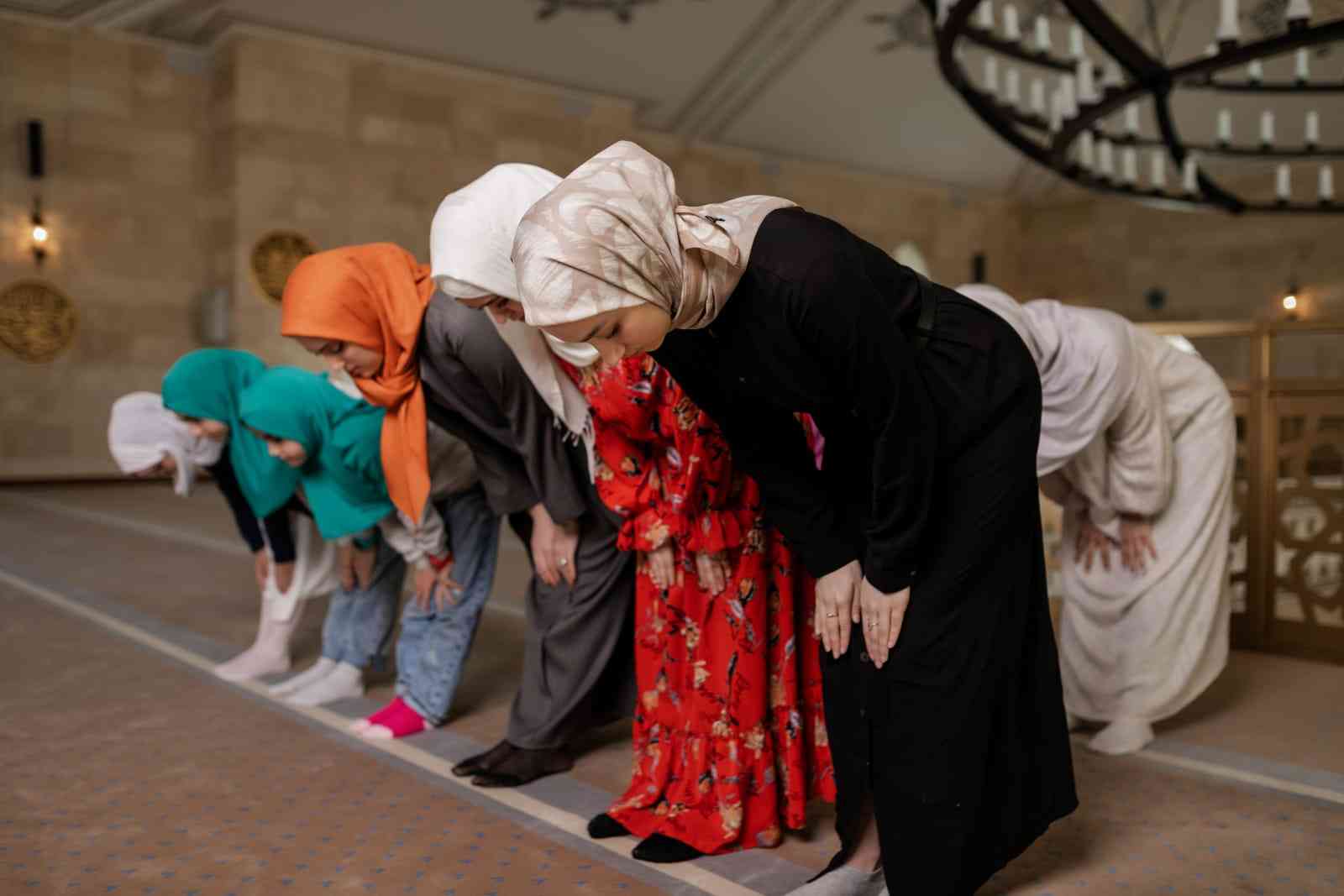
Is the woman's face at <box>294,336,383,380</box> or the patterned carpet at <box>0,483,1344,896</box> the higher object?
the woman's face at <box>294,336,383,380</box>

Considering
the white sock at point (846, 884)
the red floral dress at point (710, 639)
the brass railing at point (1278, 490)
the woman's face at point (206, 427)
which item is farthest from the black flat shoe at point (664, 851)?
the brass railing at point (1278, 490)

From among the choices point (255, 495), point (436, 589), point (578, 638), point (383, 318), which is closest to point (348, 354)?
point (383, 318)

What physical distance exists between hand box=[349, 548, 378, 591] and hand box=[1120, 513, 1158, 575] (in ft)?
6.56

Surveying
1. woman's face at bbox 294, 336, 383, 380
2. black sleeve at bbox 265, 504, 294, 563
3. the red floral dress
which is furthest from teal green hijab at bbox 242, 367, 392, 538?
the red floral dress

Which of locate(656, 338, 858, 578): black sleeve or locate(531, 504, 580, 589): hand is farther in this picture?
locate(531, 504, 580, 589): hand

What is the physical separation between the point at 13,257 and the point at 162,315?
131 centimetres

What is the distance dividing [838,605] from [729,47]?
10207mm

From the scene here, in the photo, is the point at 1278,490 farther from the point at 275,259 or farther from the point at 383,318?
the point at 275,259

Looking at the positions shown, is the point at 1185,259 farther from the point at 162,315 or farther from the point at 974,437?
the point at 974,437

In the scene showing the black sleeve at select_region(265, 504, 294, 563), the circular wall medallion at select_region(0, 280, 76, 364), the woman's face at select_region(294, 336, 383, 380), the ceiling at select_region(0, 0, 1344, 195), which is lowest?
the black sleeve at select_region(265, 504, 294, 563)

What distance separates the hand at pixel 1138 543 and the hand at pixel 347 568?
2044 mm

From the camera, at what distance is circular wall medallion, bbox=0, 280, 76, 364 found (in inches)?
379

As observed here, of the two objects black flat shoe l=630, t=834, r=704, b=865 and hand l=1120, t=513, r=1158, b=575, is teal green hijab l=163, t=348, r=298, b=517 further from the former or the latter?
hand l=1120, t=513, r=1158, b=575

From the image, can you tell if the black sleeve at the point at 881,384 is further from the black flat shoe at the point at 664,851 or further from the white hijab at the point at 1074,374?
Answer: the white hijab at the point at 1074,374
